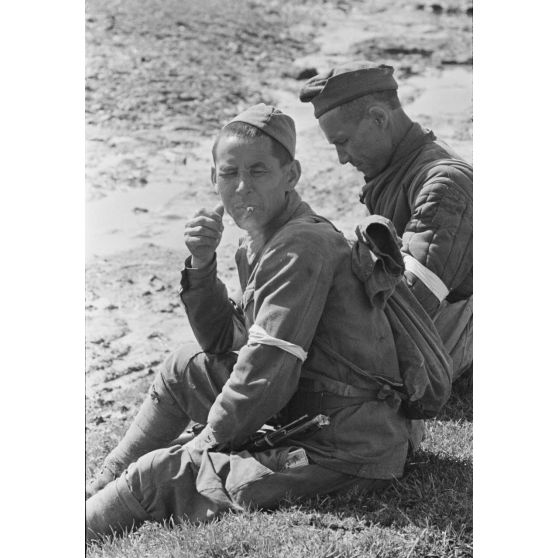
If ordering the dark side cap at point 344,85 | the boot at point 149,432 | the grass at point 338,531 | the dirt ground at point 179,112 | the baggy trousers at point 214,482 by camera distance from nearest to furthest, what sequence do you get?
the grass at point 338,531
the baggy trousers at point 214,482
the boot at point 149,432
the dark side cap at point 344,85
the dirt ground at point 179,112

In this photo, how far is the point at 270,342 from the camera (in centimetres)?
329

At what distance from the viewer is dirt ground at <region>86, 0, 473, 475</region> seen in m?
5.89

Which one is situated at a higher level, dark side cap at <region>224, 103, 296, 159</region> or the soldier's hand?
dark side cap at <region>224, 103, 296, 159</region>

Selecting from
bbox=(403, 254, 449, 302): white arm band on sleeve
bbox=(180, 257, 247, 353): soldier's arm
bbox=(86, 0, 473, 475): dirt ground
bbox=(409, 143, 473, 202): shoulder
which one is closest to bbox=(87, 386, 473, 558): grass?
bbox=(180, 257, 247, 353): soldier's arm

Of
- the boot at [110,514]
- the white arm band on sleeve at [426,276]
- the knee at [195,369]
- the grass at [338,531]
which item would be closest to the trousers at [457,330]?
the white arm band on sleeve at [426,276]

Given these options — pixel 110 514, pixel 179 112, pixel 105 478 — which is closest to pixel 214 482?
pixel 110 514

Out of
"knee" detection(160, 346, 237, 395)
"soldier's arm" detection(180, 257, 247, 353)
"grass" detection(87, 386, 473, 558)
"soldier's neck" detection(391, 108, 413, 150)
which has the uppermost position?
"soldier's neck" detection(391, 108, 413, 150)

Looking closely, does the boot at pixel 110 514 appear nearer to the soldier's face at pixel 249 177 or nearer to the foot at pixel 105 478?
the foot at pixel 105 478

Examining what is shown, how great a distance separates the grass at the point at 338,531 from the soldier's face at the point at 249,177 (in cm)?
92

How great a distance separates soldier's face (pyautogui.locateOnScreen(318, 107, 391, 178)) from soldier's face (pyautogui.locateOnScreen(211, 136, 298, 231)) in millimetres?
1036

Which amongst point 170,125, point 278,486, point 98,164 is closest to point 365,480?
point 278,486

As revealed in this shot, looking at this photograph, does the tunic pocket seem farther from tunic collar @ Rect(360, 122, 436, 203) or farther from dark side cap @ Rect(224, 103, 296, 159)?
tunic collar @ Rect(360, 122, 436, 203)

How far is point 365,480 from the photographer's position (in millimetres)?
3484

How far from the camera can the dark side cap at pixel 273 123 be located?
343cm
